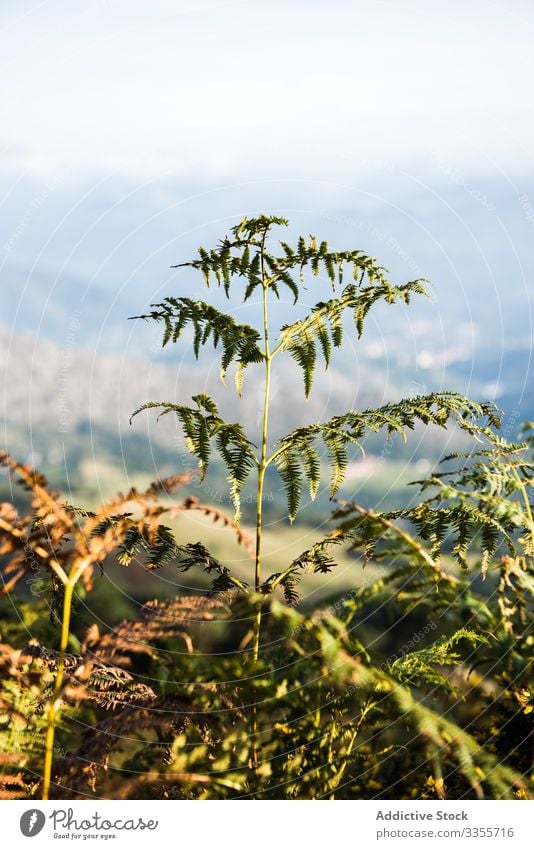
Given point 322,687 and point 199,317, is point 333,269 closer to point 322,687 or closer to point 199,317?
point 199,317

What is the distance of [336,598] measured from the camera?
1081 millimetres

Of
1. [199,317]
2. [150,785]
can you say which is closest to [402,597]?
[150,785]

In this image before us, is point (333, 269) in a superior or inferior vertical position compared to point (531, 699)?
superior

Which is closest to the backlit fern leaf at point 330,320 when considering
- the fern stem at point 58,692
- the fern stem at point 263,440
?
the fern stem at point 263,440

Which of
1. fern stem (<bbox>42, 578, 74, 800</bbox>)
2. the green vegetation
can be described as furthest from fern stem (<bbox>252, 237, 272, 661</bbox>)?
fern stem (<bbox>42, 578, 74, 800</bbox>)

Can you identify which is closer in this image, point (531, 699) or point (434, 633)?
point (531, 699)

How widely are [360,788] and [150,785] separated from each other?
434 millimetres

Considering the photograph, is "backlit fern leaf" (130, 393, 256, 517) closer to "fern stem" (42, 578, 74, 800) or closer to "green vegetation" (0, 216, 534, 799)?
"green vegetation" (0, 216, 534, 799)
